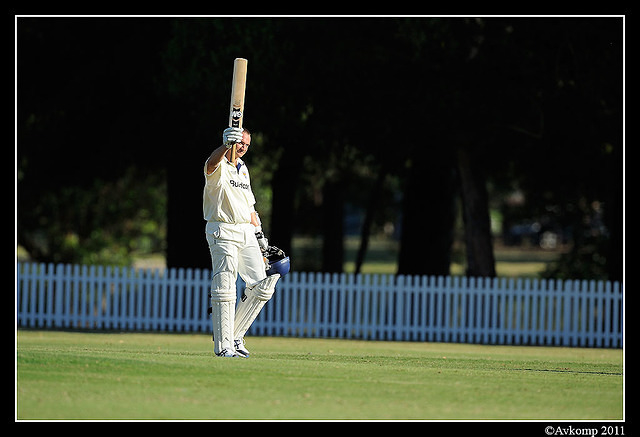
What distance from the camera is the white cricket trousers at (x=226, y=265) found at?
974cm

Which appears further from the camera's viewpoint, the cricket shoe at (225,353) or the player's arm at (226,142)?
the cricket shoe at (225,353)

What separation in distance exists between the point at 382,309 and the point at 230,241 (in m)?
7.96

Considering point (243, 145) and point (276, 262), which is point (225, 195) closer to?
point (243, 145)

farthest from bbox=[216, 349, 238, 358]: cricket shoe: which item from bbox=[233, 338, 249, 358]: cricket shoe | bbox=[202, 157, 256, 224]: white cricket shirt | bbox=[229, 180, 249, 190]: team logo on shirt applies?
bbox=[229, 180, 249, 190]: team logo on shirt

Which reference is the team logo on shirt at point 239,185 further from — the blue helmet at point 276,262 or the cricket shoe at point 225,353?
the cricket shoe at point 225,353

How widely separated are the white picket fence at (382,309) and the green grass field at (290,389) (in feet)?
21.8

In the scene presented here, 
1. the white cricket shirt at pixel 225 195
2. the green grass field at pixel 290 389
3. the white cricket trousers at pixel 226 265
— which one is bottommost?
the green grass field at pixel 290 389

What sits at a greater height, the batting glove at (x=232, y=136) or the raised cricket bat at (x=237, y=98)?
the raised cricket bat at (x=237, y=98)

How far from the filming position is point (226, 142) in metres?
9.53

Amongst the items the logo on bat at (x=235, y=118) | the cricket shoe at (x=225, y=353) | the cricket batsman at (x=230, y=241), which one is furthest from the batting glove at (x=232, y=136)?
the cricket shoe at (x=225, y=353)

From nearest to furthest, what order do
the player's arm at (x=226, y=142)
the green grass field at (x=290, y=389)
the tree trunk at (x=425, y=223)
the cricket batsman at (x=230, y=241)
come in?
the green grass field at (x=290, y=389) < the player's arm at (x=226, y=142) < the cricket batsman at (x=230, y=241) < the tree trunk at (x=425, y=223)

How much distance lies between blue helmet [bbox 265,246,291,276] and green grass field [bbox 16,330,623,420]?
85 cm

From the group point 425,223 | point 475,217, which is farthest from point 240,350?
point 425,223
